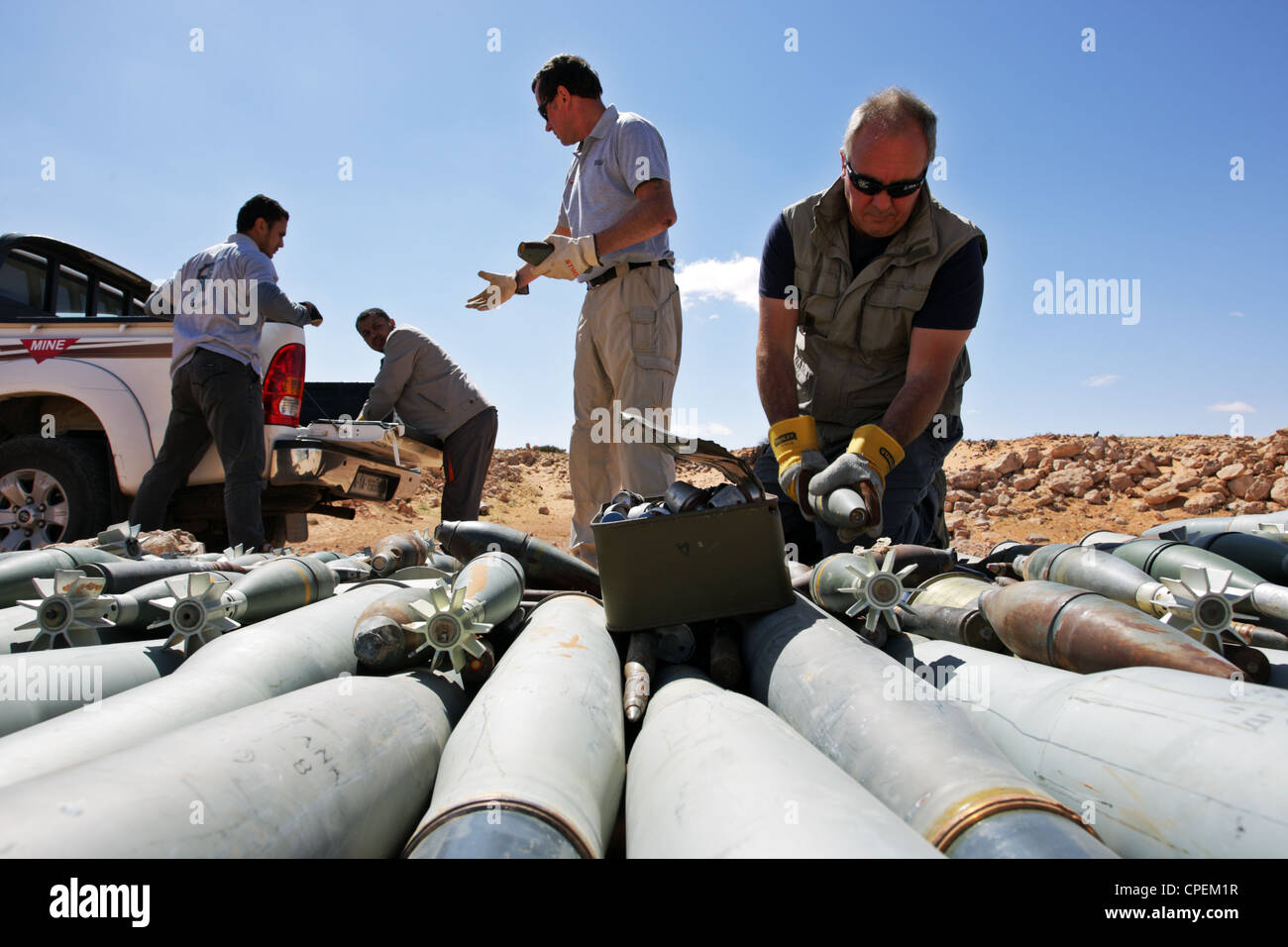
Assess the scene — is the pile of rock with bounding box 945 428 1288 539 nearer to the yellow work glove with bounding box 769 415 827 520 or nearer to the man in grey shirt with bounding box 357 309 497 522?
the man in grey shirt with bounding box 357 309 497 522

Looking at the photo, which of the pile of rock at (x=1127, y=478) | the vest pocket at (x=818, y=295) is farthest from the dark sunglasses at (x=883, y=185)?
the pile of rock at (x=1127, y=478)

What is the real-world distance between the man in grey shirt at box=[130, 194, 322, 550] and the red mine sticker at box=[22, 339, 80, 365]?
128 centimetres

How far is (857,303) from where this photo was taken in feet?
11.6

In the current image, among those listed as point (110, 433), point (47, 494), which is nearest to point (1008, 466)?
point (110, 433)

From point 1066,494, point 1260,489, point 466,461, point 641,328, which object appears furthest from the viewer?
point 1066,494

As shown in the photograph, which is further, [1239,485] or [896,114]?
[1239,485]

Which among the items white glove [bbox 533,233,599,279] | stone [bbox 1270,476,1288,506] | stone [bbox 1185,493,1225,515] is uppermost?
white glove [bbox 533,233,599,279]

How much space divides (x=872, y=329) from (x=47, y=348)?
595cm

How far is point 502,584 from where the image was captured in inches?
98.6

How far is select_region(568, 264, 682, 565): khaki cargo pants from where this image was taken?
3996mm

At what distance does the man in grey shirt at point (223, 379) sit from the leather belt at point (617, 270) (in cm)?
219

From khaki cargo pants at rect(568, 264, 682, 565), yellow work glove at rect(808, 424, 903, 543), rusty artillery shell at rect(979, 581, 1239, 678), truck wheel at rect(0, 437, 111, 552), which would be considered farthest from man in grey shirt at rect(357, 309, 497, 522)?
rusty artillery shell at rect(979, 581, 1239, 678)

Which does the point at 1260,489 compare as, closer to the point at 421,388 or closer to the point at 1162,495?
the point at 1162,495
